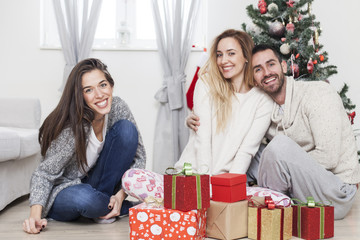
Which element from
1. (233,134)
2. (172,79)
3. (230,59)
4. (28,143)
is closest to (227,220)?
(233,134)

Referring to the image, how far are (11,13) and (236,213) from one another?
289 centimetres

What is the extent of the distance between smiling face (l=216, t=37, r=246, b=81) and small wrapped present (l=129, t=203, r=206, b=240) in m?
0.82

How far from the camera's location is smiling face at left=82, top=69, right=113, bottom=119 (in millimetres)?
1848

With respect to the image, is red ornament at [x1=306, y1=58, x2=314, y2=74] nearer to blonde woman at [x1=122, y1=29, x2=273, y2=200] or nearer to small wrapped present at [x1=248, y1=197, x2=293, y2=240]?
blonde woman at [x1=122, y1=29, x2=273, y2=200]

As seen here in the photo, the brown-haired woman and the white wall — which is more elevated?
the white wall

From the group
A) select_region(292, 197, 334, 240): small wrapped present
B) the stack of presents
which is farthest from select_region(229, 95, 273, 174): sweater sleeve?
select_region(292, 197, 334, 240): small wrapped present

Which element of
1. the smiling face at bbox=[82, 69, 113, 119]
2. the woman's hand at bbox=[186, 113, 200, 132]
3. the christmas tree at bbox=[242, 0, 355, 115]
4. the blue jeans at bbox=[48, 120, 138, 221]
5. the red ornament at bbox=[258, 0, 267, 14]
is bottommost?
the blue jeans at bbox=[48, 120, 138, 221]

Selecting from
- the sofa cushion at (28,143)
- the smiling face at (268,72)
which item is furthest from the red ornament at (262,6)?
the sofa cushion at (28,143)

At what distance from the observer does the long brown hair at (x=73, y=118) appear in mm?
1806

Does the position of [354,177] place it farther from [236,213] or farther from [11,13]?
[11,13]

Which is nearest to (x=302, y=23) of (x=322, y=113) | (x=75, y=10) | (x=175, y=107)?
(x=322, y=113)

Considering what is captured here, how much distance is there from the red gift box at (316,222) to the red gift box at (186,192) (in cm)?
41

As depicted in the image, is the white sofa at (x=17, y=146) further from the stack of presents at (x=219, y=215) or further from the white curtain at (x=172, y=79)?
the white curtain at (x=172, y=79)

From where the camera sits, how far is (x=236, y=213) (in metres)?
1.60
